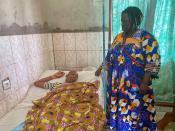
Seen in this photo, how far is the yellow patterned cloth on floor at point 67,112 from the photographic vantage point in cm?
133

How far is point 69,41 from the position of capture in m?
2.27

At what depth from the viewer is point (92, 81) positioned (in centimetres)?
196

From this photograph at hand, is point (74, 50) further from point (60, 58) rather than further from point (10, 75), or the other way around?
point (10, 75)

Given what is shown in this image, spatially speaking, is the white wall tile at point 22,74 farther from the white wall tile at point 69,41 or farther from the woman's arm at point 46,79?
the white wall tile at point 69,41

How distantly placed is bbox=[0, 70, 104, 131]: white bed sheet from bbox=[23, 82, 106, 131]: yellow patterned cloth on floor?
12cm

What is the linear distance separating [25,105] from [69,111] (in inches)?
24.0

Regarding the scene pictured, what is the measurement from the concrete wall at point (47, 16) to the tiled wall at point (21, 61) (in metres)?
0.10

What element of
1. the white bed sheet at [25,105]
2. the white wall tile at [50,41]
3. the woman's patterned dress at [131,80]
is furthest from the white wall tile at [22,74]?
the woman's patterned dress at [131,80]

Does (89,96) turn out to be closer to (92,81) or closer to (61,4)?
(92,81)

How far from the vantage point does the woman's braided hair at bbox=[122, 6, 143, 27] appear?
127 cm

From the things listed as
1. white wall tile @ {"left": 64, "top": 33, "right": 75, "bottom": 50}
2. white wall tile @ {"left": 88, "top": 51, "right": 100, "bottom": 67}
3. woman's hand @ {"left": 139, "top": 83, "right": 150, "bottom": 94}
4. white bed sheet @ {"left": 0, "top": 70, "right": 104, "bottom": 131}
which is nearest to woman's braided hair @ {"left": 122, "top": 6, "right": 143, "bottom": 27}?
woman's hand @ {"left": 139, "top": 83, "right": 150, "bottom": 94}

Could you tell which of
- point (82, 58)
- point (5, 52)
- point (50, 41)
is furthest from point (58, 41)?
point (5, 52)

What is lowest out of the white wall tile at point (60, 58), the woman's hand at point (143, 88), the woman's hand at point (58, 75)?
the woman's hand at point (58, 75)

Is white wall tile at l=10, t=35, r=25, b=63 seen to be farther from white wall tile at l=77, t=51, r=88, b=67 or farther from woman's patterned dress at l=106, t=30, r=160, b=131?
woman's patterned dress at l=106, t=30, r=160, b=131
